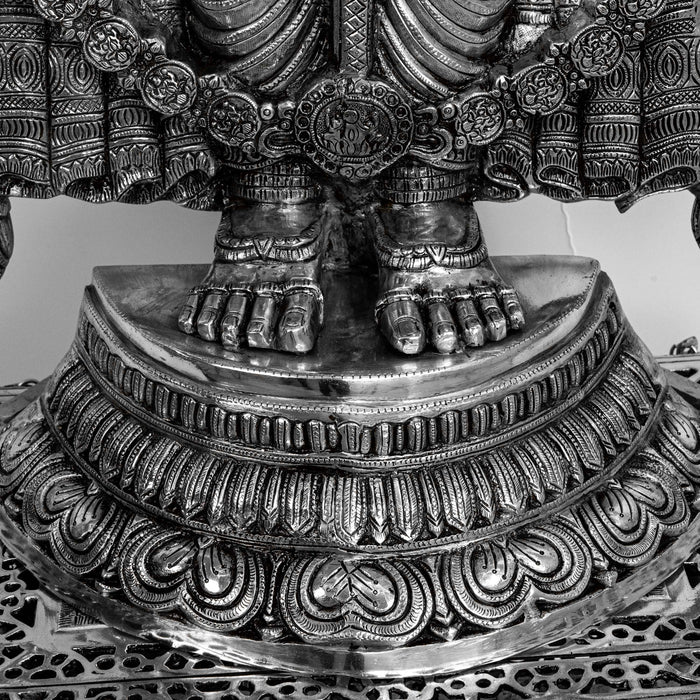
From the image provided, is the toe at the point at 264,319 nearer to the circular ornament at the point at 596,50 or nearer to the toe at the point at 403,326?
the toe at the point at 403,326

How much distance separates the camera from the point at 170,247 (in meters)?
2.27

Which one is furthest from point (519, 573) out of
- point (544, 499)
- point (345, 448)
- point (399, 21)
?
point (399, 21)

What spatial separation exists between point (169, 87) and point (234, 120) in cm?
8

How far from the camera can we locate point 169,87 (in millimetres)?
1380

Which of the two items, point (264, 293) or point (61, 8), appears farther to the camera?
point (264, 293)

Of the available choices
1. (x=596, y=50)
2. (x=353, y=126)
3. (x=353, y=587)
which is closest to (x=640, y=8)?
(x=596, y=50)

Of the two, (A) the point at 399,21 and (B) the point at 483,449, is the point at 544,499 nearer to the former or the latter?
(B) the point at 483,449

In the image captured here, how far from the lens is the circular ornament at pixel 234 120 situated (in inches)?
54.5

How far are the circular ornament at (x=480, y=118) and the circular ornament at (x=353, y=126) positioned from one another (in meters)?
0.06

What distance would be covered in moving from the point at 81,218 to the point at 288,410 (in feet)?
3.42

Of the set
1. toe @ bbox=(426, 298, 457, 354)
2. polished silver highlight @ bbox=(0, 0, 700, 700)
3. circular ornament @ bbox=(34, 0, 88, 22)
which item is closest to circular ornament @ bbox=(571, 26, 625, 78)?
polished silver highlight @ bbox=(0, 0, 700, 700)

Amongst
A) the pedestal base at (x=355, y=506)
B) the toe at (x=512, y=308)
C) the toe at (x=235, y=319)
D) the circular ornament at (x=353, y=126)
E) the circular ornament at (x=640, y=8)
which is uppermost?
the circular ornament at (x=640, y=8)

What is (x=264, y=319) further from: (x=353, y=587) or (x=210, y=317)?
(x=353, y=587)

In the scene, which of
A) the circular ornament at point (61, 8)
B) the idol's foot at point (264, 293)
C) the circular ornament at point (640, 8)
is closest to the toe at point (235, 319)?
the idol's foot at point (264, 293)
